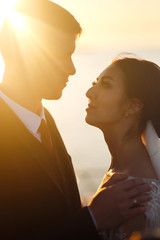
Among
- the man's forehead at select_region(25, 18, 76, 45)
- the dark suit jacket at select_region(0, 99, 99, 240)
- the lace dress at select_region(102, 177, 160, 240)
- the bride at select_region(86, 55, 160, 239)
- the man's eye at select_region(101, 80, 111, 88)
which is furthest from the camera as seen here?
the man's eye at select_region(101, 80, 111, 88)

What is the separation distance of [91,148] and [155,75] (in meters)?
130

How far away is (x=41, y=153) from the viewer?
246 cm

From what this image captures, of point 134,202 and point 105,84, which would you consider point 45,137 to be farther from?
point 105,84

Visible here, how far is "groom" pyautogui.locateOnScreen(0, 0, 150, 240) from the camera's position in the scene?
1.77 m

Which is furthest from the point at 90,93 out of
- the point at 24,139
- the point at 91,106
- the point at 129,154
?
the point at 24,139

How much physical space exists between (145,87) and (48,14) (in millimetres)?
1507

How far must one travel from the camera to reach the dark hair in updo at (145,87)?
393cm

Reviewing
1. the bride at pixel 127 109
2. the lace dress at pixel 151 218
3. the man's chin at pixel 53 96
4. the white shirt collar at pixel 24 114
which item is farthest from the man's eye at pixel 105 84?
the white shirt collar at pixel 24 114

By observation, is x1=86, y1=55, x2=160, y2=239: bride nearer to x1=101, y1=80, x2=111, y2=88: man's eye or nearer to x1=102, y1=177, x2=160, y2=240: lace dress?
x1=101, y1=80, x2=111, y2=88: man's eye

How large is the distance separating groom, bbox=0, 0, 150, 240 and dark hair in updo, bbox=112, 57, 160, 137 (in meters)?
0.94

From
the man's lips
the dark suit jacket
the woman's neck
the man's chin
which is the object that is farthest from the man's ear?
the dark suit jacket

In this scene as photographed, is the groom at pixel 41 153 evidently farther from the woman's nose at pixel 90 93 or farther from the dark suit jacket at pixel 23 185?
the woman's nose at pixel 90 93

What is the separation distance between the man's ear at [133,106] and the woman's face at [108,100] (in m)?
0.05

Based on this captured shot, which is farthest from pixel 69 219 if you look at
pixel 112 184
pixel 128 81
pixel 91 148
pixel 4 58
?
pixel 91 148
